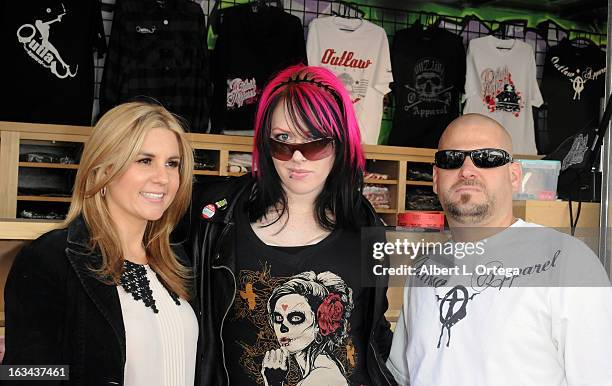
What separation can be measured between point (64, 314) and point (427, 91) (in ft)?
16.3

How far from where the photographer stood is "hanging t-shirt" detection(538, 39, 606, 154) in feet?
22.4

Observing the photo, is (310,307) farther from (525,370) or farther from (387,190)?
(387,190)

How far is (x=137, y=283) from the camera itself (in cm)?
207

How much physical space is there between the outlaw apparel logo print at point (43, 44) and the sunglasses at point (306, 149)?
3489 millimetres

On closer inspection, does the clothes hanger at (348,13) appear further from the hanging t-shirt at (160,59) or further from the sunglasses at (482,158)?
the sunglasses at (482,158)

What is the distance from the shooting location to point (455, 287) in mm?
2051

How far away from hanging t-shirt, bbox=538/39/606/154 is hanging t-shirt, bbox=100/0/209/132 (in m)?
3.44

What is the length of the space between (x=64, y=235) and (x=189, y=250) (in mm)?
521

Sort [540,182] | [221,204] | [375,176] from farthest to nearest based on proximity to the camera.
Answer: [375,176]
[540,182]
[221,204]

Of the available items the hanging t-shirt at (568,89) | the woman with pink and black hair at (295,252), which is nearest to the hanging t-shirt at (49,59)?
the woman with pink and black hair at (295,252)

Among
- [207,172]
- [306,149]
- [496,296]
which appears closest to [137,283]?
[306,149]

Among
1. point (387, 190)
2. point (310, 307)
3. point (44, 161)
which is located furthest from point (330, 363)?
point (387, 190)

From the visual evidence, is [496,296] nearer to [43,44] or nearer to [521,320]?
[521,320]

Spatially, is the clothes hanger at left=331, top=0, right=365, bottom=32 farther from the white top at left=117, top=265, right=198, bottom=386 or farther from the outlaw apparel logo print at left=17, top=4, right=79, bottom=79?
the white top at left=117, top=265, right=198, bottom=386
